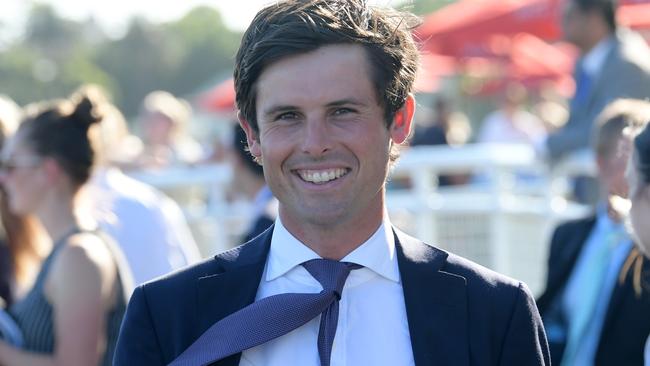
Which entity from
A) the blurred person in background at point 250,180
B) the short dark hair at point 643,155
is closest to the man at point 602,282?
the short dark hair at point 643,155

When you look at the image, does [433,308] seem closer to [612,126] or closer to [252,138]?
[252,138]

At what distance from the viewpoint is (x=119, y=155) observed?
992cm

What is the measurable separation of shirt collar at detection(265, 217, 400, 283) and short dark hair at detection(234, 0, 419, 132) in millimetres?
293

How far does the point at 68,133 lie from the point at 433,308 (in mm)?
2790

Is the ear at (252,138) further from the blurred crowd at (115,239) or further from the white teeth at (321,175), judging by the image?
the blurred crowd at (115,239)

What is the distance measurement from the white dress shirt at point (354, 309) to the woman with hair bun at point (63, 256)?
1.85 metres

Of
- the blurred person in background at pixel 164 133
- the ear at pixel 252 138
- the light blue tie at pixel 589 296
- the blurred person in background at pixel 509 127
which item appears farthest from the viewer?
the blurred person in background at pixel 509 127

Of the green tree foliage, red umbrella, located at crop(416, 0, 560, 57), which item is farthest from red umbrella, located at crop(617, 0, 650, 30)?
the green tree foliage

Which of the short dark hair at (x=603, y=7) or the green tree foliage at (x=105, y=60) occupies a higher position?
the green tree foliage at (x=105, y=60)

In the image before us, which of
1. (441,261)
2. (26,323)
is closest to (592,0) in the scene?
(26,323)

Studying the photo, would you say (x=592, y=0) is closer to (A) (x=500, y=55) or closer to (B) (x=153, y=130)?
(B) (x=153, y=130)

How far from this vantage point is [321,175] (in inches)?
113

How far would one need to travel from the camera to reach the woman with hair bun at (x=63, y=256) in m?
4.60

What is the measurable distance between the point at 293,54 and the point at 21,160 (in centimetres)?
268
